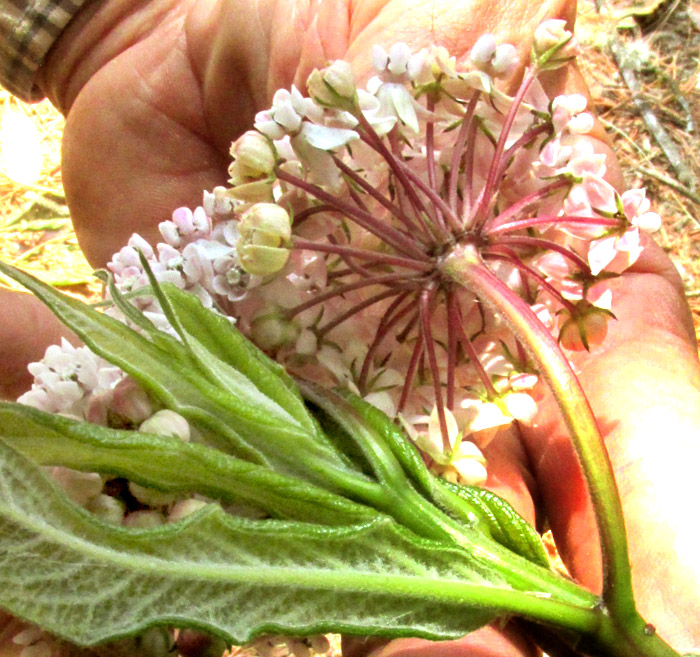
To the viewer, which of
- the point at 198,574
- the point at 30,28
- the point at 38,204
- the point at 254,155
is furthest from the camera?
the point at 38,204

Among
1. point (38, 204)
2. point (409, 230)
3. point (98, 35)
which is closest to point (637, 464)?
point (409, 230)

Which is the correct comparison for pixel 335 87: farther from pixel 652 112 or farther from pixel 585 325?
pixel 652 112

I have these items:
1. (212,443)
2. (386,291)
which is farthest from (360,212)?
(212,443)

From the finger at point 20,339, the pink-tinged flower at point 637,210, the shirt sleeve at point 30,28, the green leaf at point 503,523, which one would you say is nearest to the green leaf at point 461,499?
the green leaf at point 503,523

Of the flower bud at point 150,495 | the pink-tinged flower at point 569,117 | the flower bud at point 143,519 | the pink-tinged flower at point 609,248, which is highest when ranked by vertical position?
the pink-tinged flower at point 569,117

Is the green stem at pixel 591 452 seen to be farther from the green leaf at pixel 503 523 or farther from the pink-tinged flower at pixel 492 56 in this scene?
the pink-tinged flower at pixel 492 56

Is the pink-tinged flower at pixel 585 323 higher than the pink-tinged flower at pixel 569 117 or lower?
lower

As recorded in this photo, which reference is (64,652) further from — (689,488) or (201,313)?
(689,488)
